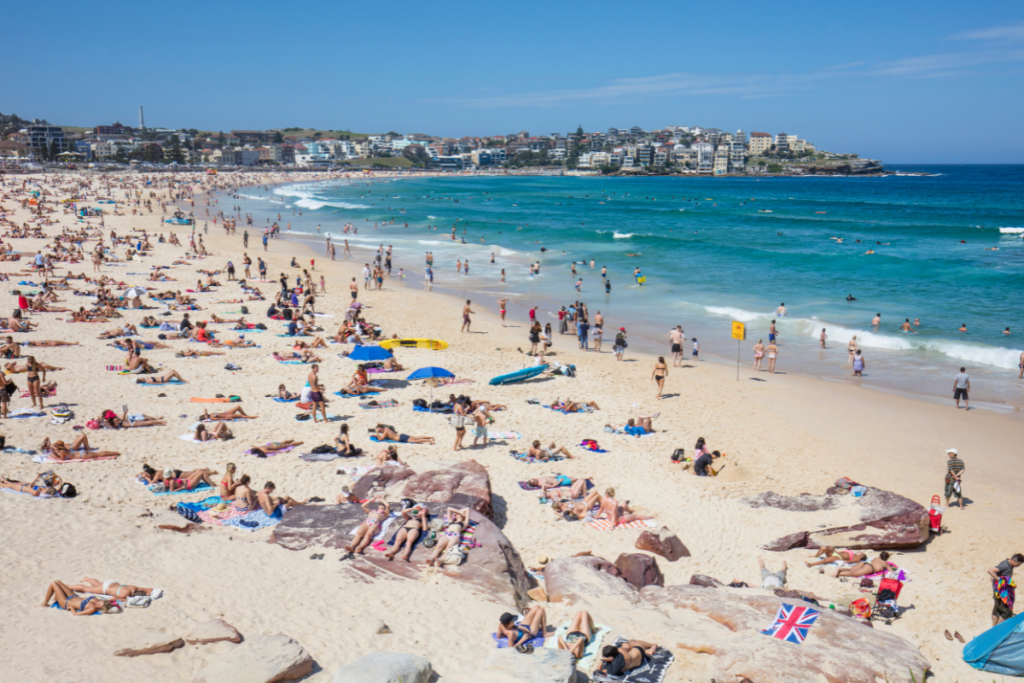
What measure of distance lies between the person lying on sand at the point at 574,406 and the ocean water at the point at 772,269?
7.13 metres

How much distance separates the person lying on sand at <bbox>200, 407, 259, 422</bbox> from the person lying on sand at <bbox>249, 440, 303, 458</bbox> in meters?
1.56

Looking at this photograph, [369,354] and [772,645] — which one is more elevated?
[369,354]

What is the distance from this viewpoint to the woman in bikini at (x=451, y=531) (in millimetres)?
8359

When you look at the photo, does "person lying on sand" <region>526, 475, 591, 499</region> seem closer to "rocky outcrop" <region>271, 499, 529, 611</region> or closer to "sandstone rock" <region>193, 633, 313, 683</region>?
"rocky outcrop" <region>271, 499, 529, 611</region>

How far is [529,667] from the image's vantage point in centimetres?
609

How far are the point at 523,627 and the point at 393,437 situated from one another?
261 inches

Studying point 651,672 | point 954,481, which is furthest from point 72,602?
point 954,481

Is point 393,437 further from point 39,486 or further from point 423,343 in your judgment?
point 423,343

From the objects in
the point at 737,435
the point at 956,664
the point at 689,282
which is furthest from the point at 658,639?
the point at 689,282

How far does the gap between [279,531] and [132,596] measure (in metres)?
2.16

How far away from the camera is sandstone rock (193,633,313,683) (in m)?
5.74

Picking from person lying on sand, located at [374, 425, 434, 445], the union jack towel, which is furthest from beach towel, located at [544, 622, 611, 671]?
person lying on sand, located at [374, 425, 434, 445]

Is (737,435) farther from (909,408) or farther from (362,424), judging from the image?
(362,424)

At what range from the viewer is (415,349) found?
19.9 metres
